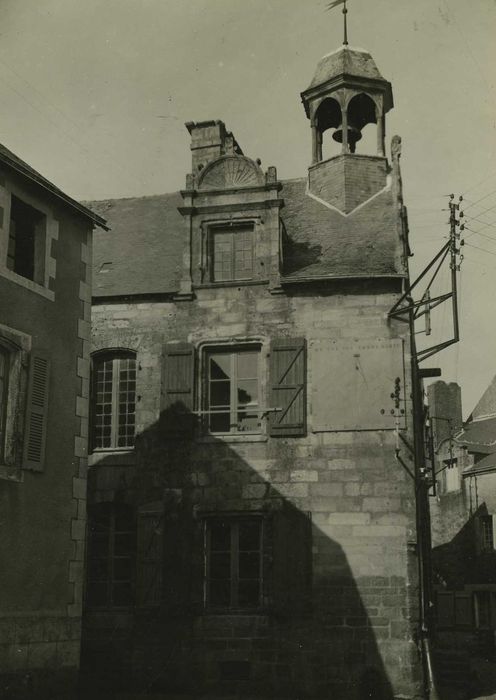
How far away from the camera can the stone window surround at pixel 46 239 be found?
11.9 m

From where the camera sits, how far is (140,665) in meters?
15.7

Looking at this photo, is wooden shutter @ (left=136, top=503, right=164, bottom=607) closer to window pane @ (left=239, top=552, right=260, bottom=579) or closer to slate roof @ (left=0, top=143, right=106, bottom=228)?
window pane @ (left=239, top=552, right=260, bottom=579)

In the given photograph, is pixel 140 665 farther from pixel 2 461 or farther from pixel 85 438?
pixel 2 461

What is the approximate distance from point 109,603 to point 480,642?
1431 cm

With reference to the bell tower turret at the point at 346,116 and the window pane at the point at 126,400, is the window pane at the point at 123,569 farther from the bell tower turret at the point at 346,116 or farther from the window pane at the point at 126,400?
the bell tower turret at the point at 346,116

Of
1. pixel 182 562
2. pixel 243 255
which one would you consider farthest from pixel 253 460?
pixel 243 255

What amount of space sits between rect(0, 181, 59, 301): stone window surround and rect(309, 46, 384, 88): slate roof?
9.37 m

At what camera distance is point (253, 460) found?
53.1 feet

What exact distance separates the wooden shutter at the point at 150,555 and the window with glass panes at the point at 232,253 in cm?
452

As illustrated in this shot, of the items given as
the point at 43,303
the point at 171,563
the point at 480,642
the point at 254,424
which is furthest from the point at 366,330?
the point at 480,642

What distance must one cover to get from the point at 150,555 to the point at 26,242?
6.15 meters

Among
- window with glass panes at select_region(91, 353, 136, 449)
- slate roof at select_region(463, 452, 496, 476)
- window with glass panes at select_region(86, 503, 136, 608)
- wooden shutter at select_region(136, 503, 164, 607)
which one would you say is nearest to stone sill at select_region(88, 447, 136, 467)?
window with glass panes at select_region(91, 353, 136, 449)

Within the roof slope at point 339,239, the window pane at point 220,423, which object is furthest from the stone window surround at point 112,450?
the roof slope at point 339,239

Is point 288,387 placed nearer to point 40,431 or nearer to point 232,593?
point 232,593
